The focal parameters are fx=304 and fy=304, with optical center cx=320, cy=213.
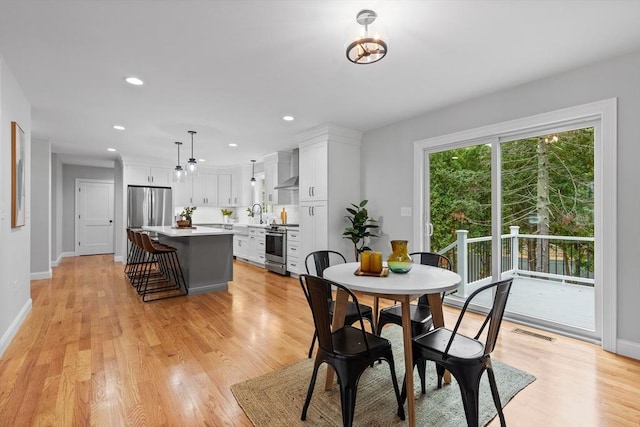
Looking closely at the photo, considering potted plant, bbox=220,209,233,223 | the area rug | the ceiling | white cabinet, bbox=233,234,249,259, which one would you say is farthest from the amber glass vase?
potted plant, bbox=220,209,233,223

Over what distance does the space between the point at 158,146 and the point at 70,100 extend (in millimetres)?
2327

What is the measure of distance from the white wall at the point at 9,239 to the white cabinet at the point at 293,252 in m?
3.40

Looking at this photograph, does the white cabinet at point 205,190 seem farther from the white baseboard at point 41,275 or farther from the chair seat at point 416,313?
the chair seat at point 416,313

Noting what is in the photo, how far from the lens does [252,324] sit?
3146 millimetres

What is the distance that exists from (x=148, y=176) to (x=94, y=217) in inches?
110

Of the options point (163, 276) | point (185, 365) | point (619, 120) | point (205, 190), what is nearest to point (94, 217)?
point (205, 190)

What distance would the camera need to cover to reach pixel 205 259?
14.3 ft

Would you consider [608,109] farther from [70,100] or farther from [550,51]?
[70,100]

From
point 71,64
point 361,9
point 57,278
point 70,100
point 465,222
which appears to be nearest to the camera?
point 361,9

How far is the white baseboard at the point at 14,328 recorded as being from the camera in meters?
2.48

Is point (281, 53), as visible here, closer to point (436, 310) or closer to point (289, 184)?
point (436, 310)

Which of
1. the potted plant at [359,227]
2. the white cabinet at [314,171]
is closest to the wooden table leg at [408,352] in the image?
the potted plant at [359,227]

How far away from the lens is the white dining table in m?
1.61

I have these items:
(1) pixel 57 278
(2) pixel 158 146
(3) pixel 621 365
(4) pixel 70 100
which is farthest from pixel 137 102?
(3) pixel 621 365
